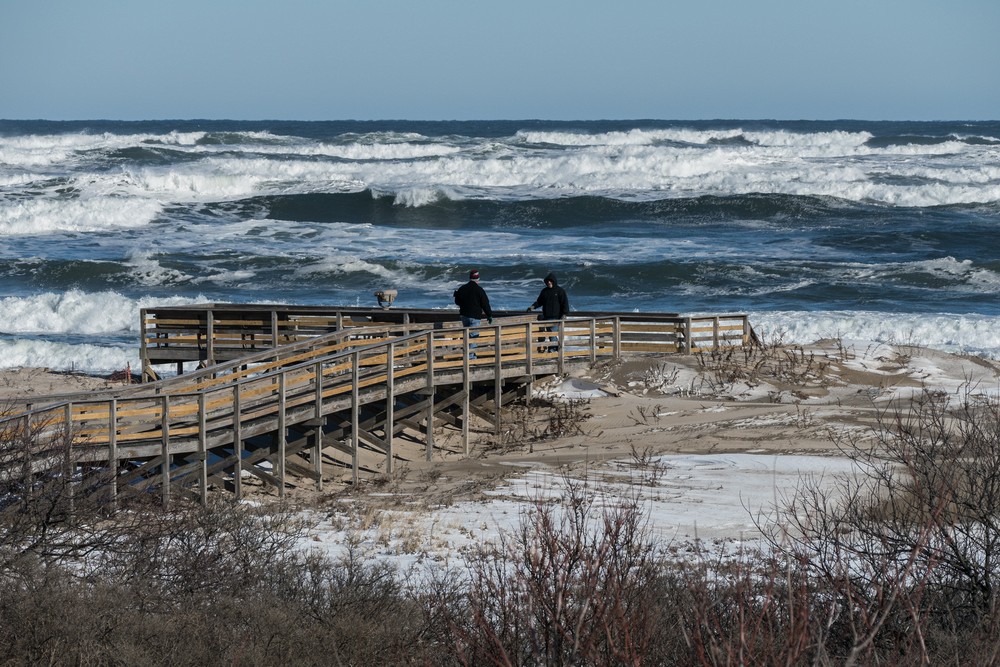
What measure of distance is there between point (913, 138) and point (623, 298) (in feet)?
226

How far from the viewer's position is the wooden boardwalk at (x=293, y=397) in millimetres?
14375

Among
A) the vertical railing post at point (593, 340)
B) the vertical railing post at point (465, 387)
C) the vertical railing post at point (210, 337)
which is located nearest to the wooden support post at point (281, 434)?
the vertical railing post at point (465, 387)

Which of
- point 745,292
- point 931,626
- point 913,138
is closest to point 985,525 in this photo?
point 931,626

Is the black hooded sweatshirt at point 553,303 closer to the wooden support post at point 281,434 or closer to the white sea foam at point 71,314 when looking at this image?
the wooden support post at point 281,434

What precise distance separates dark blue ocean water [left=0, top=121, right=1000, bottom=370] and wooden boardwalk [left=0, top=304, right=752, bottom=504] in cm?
770

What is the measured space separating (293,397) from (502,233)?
A: 38.9m

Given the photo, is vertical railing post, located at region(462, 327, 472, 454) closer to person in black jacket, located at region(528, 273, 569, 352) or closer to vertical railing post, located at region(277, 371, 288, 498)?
person in black jacket, located at region(528, 273, 569, 352)

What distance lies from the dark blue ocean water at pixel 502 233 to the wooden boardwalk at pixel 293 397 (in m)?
7.70

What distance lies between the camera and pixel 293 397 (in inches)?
698

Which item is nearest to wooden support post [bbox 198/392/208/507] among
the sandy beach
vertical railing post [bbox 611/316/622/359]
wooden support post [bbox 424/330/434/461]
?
the sandy beach

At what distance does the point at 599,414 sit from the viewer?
68.4ft

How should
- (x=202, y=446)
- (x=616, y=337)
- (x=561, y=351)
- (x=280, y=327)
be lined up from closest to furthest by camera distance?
(x=202, y=446) → (x=561, y=351) → (x=616, y=337) → (x=280, y=327)

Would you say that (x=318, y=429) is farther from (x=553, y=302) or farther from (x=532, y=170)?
(x=532, y=170)

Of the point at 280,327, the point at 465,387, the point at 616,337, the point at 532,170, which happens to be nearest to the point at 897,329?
the point at 616,337
